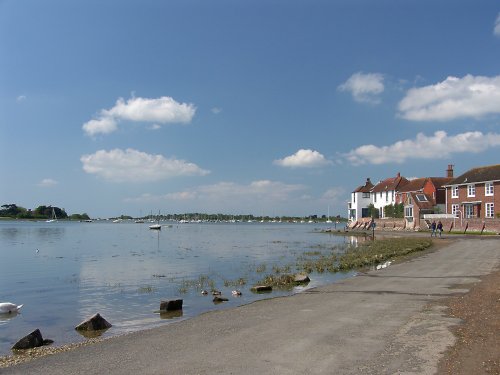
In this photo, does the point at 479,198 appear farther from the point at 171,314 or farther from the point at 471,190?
the point at 171,314

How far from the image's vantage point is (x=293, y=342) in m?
10.6

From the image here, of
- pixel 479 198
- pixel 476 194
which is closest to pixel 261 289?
pixel 479 198

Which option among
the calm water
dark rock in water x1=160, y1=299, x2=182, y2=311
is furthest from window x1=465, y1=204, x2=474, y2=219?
dark rock in water x1=160, y1=299, x2=182, y2=311

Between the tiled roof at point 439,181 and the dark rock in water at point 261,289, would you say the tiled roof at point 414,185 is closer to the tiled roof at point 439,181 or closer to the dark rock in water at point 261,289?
the tiled roof at point 439,181

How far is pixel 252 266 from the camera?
112 feet

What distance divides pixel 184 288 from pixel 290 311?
9.97m

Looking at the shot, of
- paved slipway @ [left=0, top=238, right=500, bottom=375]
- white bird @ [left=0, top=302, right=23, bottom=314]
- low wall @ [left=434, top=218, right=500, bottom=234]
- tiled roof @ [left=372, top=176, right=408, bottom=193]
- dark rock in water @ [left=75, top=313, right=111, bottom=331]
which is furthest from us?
tiled roof @ [left=372, top=176, right=408, bottom=193]

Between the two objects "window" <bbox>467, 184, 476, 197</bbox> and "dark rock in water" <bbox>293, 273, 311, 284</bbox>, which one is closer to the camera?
"dark rock in water" <bbox>293, 273, 311, 284</bbox>

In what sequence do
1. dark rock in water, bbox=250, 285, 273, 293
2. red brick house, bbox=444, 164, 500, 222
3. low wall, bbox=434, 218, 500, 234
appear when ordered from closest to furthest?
dark rock in water, bbox=250, 285, 273, 293 → low wall, bbox=434, 218, 500, 234 → red brick house, bbox=444, 164, 500, 222

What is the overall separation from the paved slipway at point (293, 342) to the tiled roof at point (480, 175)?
49935 millimetres

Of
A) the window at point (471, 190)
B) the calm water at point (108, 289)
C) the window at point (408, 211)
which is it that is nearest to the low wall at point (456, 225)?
the window at point (408, 211)

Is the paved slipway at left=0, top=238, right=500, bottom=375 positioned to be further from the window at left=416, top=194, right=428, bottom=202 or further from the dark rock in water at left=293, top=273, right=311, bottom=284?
the window at left=416, top=194, right=428, bottom=202

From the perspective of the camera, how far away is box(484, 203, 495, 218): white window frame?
6001cm

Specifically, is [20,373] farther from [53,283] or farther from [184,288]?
[53,283]
